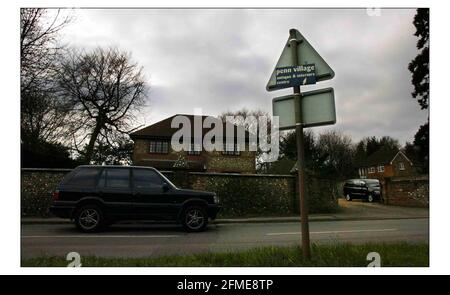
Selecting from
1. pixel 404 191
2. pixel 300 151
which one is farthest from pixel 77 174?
pixel 404 191

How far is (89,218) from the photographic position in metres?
8.59

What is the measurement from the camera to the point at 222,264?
14.7 ft

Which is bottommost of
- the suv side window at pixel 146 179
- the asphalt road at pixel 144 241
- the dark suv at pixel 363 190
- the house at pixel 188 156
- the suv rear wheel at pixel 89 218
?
the dark suv at pixel 363 190

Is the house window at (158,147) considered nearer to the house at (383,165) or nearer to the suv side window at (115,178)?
the suv side window at (115,178)

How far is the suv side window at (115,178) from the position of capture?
29.0 ft

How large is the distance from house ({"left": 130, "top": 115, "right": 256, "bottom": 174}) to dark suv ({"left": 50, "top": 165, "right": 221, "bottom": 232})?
1835 centimetres

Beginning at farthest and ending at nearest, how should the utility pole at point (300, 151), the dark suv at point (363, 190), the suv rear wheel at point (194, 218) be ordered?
the dark suv at point (363, 190)
the suv rear wheel at point (194, 218)
the utility pole at point (300, 151)

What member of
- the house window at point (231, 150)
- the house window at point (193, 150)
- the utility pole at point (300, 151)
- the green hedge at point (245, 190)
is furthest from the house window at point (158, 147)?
the utility pole at point (300, 151)

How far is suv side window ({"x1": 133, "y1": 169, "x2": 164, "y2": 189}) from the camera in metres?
9.03

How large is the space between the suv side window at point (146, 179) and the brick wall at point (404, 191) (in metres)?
16.4

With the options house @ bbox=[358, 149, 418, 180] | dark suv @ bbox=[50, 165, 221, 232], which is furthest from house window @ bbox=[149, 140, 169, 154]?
house @ bbox=[358, 149, 418, 180]

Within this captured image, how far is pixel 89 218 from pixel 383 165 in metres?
53.8

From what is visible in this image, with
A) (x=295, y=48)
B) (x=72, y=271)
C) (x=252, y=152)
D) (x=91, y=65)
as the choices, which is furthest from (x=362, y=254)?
(x=252, y=152)

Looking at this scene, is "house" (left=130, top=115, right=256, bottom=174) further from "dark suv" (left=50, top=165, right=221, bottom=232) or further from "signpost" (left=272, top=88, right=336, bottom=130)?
"signpost" (left=272, top=88, right=336, bottom=130)
